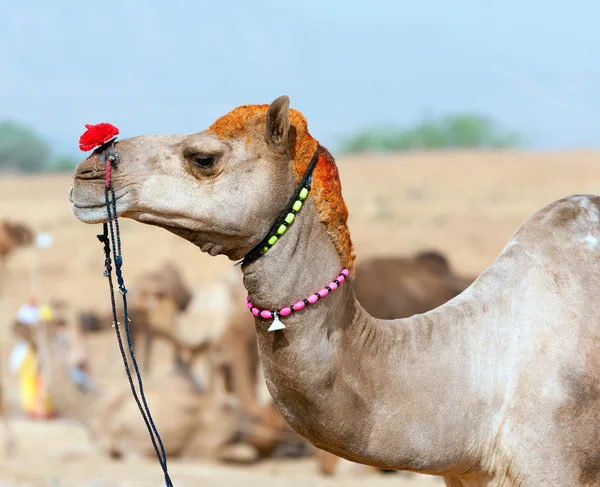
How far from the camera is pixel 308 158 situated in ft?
10.6

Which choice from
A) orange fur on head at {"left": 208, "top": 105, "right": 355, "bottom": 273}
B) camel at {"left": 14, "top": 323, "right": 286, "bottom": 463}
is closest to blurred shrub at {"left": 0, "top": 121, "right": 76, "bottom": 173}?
camel at {"left": 14, "top": 323, "right": 286, "bottom": 463}

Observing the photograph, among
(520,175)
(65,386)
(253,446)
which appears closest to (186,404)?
(253,446)

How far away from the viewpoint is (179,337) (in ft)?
41.8

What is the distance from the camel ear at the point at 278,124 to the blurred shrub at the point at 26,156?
60.6m

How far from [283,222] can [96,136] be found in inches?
26.2

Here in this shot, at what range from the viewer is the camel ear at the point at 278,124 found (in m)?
3.09

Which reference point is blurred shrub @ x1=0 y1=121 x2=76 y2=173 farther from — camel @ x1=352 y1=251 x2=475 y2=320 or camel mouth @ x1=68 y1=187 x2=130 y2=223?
camel mouth @ x1=68 y1=187 x2=130 y2=223

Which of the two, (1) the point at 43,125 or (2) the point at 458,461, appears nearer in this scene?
(2) the point at 458,461

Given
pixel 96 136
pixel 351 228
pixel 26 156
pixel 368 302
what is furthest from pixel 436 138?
→ pixel 96 136

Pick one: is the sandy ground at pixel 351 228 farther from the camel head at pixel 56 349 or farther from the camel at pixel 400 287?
the camel at pixel 400 287

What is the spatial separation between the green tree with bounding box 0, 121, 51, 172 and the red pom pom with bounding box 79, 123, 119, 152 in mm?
64584

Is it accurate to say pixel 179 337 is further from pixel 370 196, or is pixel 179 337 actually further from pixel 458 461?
pixel 370 196

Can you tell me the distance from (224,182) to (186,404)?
6692 millimetres

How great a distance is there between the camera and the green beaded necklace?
125 inches
